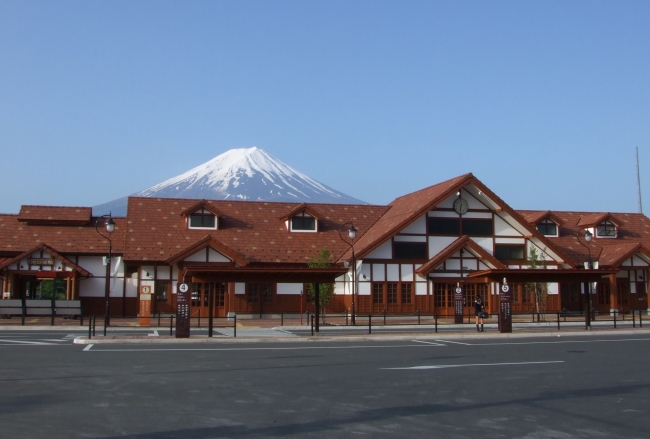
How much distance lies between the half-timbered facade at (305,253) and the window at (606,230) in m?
1.54

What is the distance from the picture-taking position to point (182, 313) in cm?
2634

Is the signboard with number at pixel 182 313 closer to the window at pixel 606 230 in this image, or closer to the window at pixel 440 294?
the window at pixel 440 294

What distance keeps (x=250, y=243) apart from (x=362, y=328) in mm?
12951

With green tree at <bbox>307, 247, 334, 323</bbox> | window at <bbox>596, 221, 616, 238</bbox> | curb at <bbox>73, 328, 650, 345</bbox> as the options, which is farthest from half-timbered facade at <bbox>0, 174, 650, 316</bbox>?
curb at <bbox>73, 328, 650, 345</bbox>

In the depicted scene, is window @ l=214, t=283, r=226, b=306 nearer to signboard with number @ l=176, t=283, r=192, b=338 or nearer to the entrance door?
the entrance door

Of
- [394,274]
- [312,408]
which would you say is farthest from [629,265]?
[312,408]

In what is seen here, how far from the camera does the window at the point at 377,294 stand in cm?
4372

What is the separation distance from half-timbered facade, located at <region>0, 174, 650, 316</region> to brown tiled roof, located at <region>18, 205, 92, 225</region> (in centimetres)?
11

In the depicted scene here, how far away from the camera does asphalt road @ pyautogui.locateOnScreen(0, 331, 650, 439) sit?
33.5 feet

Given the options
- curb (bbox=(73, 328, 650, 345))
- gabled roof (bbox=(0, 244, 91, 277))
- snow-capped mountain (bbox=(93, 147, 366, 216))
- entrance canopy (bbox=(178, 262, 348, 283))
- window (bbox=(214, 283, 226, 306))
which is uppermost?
snow-capped mountain (bbox=(93, 147, 366, 216))

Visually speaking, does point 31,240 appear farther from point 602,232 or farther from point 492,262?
point 602,232

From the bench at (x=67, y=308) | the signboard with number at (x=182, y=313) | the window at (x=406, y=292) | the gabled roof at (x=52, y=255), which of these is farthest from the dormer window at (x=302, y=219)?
the signboard with number at (x=182, y=313)

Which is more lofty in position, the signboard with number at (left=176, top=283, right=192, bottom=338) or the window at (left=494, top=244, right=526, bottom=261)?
the window at (left=494, top=244, right=526, bottom=261)

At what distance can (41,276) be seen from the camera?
3859 centimetres
